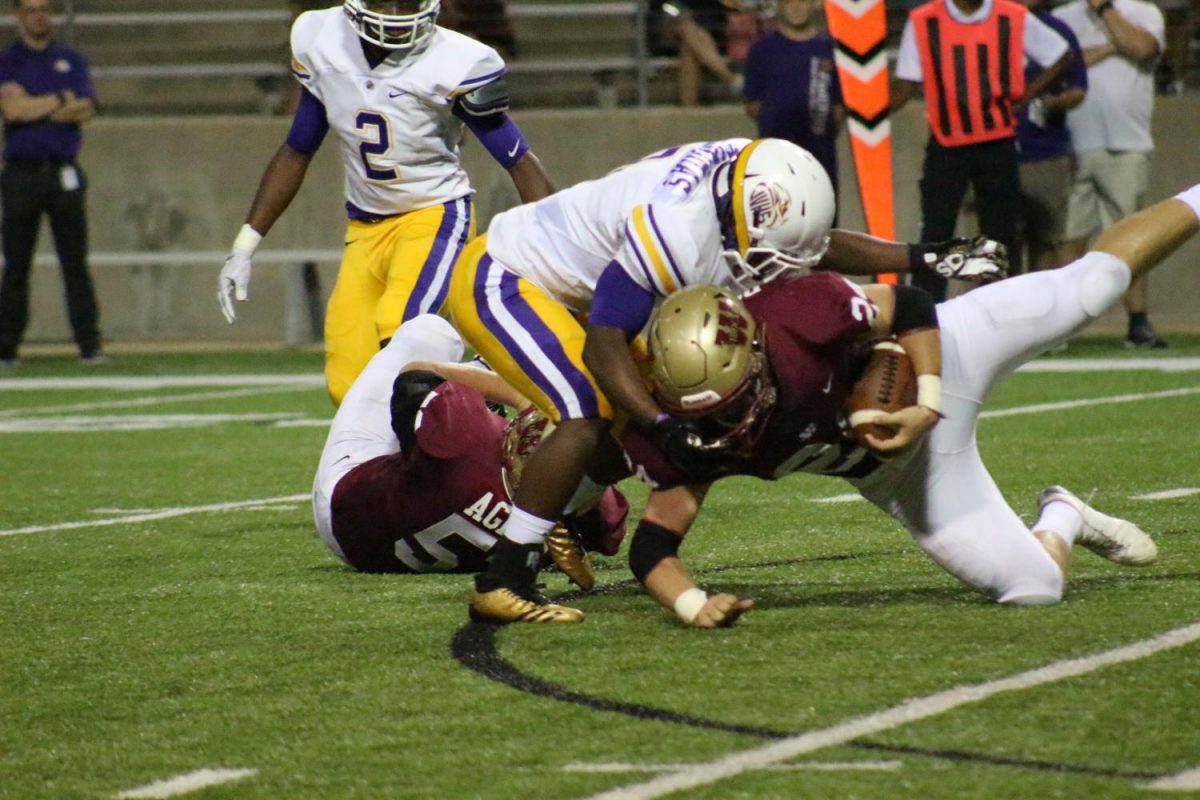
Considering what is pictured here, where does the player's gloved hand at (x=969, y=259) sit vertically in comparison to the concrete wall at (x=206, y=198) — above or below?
above

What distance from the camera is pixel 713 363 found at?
3824 mm

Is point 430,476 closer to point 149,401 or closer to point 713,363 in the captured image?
point 713,363

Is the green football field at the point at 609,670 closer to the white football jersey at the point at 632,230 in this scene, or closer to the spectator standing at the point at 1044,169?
the white football jersey at the point at 632,230

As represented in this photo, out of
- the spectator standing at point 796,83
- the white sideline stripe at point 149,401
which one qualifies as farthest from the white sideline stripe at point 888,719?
the spectator standing at point 796,83

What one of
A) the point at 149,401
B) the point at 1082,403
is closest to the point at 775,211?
the point at 1082,403

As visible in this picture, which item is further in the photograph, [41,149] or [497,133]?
[41,149]

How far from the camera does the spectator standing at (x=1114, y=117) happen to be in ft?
35.1

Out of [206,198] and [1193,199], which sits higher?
[1193,199]

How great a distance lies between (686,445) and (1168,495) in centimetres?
239

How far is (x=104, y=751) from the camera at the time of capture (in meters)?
3.30

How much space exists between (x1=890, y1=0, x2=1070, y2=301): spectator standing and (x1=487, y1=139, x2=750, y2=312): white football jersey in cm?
517

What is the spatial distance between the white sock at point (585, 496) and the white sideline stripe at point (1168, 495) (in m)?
1.90

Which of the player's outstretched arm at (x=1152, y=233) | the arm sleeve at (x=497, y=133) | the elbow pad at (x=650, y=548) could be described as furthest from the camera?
the arm sleeve at (x=497, y=133)

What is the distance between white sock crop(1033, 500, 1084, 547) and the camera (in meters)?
4.40
